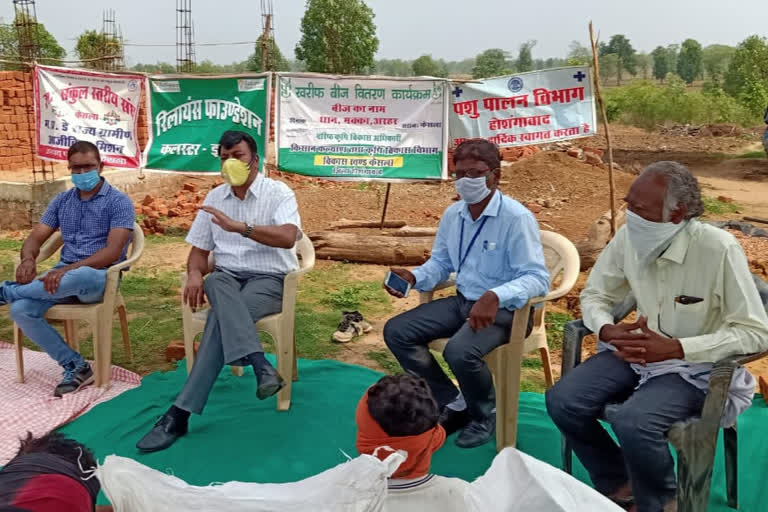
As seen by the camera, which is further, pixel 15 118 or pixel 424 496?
pixel 15 118

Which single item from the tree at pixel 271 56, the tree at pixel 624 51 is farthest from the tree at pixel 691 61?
the tree at pixel 271 56

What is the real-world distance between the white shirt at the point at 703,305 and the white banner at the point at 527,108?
4.26 meters

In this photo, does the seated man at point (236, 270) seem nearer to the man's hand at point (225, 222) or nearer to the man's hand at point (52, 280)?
the man's hand at point (225, 222)

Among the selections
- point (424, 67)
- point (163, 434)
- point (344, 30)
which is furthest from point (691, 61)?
point (163, 434)

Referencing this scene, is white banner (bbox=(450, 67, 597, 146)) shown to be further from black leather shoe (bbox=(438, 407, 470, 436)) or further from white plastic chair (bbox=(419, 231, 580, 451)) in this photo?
black leather shoe (bbox=(438, 407, 470, 436))

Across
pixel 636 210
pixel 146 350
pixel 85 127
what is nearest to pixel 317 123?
pixel 85 127

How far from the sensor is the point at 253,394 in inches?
158

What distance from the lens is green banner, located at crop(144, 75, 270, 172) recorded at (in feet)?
23.8

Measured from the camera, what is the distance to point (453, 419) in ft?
11.5

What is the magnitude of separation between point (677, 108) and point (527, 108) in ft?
71.2

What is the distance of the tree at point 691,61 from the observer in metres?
68.4

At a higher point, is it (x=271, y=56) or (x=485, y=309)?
(x=271, y=56)

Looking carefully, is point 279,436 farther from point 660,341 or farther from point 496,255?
point 660,341

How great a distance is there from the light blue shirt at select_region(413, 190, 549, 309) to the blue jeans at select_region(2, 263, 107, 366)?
1.91 meters
